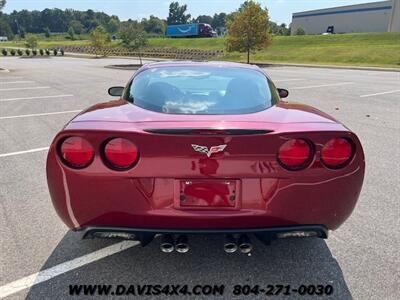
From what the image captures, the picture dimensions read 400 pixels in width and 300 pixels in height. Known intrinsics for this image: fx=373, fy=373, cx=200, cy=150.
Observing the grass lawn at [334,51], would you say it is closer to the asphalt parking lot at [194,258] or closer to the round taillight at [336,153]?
the asphalt parking lot at [194,258]

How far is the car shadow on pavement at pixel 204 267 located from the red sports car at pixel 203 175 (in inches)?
15.9

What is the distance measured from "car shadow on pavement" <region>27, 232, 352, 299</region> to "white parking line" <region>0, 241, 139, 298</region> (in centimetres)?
5

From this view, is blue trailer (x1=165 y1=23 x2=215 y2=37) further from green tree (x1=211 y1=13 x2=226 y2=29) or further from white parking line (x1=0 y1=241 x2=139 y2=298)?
green tree (x1=211 y1=13 x2=226 y2=29)

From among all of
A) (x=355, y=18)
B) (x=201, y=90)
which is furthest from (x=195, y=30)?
(x=201, y=90)

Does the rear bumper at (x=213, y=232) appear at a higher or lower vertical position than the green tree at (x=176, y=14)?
lower

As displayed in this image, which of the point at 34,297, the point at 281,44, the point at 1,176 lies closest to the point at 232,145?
the point at 34,297

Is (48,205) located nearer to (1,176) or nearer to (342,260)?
(1,176)

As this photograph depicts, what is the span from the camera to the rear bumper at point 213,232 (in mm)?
2201

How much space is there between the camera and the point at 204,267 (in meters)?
2.63

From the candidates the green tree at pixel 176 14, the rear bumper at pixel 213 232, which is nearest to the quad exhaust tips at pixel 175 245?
the rear bumper at pixel 213 232

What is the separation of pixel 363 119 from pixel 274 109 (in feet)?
20.5

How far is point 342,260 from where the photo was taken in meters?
2.75

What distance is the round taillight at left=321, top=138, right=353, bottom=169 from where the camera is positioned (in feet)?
7.32

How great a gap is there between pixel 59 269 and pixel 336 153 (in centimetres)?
202
